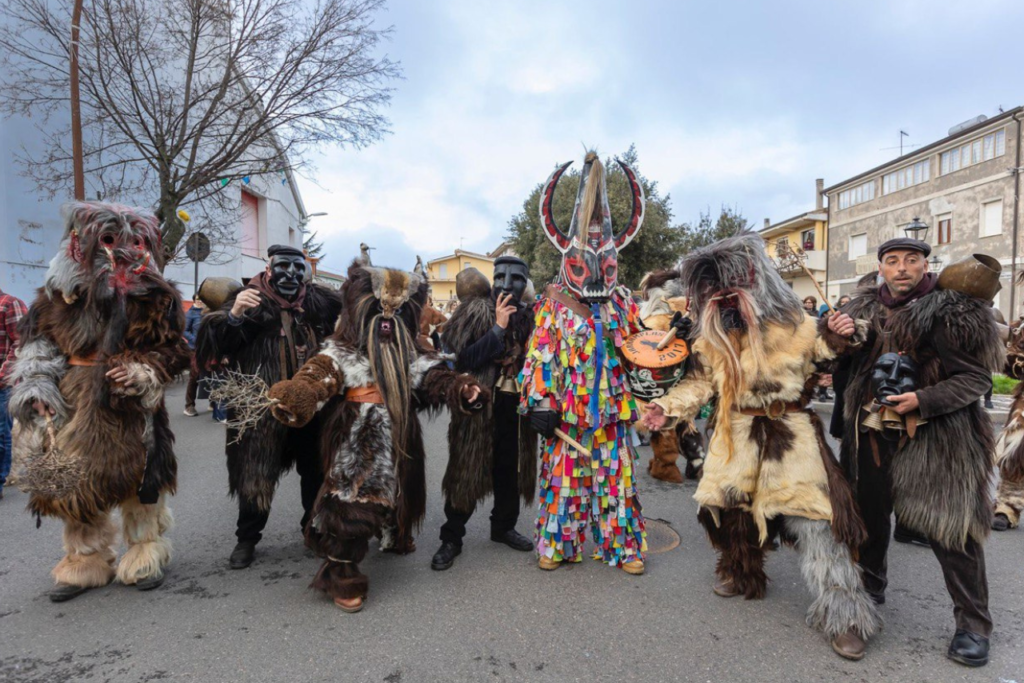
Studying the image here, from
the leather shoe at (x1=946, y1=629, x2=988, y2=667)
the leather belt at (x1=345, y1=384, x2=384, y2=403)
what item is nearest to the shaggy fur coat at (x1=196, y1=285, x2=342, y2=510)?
the leather belt at (x1=345, y1=384, x2=384, y2=403)

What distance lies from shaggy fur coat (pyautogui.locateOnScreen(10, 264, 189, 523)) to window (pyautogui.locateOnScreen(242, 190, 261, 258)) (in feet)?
55.9

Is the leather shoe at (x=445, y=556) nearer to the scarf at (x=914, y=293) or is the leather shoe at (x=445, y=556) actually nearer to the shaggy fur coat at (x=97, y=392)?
the shaggy fur coat at (x=97, y=392)

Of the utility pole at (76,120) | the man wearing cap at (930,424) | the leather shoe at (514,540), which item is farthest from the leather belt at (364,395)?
the utility pole at (76,120)

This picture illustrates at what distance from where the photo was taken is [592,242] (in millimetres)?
3580

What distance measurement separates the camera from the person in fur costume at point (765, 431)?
278 centimetres

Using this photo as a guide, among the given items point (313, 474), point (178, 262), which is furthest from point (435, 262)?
point (313, 474)

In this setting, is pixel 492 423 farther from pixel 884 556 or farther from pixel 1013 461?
pixel 1013 461

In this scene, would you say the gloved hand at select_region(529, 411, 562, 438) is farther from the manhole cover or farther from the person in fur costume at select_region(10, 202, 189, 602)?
the person in fur costume at select_region(10, 202, 189, 602)

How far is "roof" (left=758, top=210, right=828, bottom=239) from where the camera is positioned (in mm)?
31562

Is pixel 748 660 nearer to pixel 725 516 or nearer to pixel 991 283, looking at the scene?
pixel 725 516

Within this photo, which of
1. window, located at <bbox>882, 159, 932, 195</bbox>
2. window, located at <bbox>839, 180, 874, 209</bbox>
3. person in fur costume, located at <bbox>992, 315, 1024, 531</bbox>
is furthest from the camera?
window, located at <bbox>839, 180, 874, 209</bbox>

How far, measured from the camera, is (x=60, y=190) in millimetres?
11273

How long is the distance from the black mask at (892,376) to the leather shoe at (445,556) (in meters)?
2.51

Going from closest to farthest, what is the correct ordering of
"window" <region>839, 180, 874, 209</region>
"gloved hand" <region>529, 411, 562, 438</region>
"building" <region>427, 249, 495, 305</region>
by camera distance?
1. "gloved hand" <region>529, 411, 562, 438</region>
2. "window" <region>839, 180, 874, 209</region>
3. "building" <region>427, 249, 495, 305</region>
